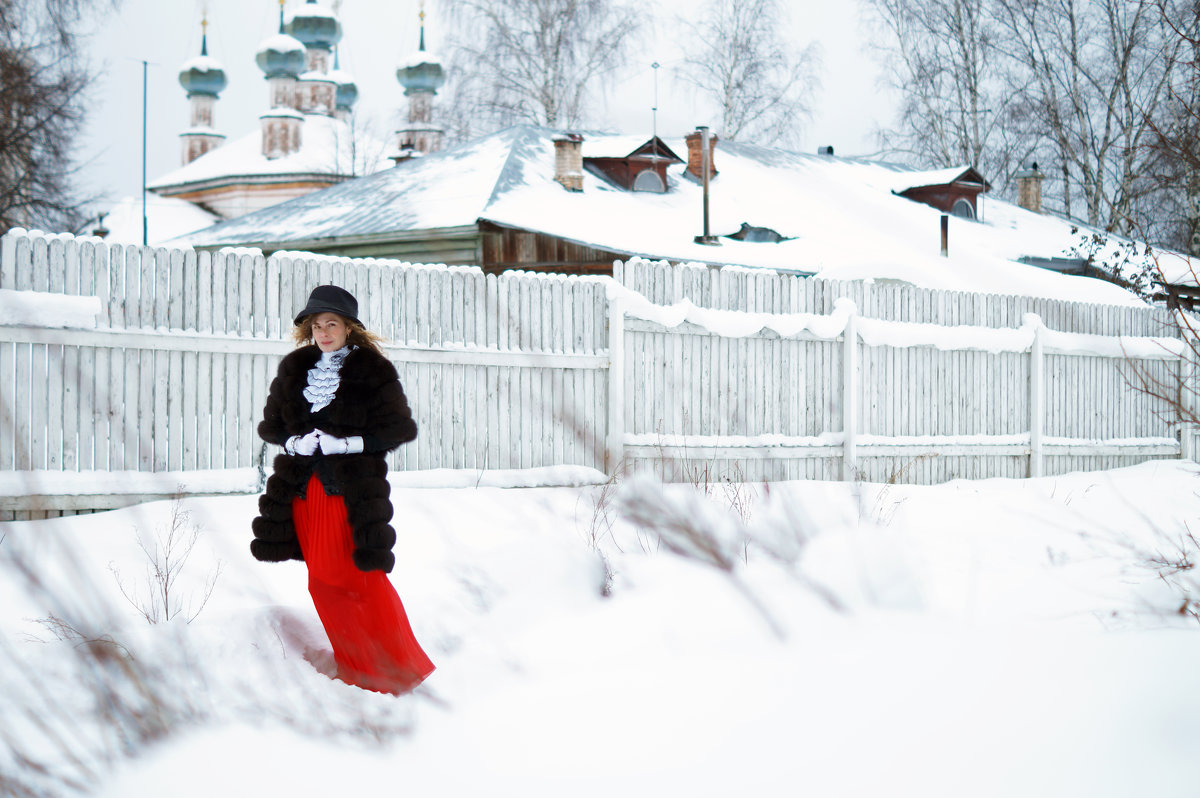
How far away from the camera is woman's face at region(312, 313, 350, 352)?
3.60 m

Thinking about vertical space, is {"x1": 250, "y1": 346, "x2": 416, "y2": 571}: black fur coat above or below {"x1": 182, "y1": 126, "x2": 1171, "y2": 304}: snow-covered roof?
below

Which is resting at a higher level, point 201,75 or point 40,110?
point 201,75

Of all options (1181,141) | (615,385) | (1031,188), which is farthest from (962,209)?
(1181,141)

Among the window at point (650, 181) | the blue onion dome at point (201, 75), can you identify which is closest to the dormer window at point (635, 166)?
the window at point (650, 181)

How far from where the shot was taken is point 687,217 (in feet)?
55.3

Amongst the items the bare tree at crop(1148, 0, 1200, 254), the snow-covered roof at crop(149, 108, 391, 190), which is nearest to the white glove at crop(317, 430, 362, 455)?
the bare tree at crop(1148, 0, 1200, 254)

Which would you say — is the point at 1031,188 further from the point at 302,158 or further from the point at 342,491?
the point at 302,158

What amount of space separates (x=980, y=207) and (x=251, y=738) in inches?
893

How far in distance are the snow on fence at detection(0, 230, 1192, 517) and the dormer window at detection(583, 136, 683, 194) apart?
9331 millimetres

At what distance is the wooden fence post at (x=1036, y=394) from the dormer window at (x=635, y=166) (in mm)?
9437

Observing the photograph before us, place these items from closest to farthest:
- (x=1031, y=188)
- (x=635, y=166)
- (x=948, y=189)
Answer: (x=635, y=166) → (x=948, y=189) → (x=1031, y=188)

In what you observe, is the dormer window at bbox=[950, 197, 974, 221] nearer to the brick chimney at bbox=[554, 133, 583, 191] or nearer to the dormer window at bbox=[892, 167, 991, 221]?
the dormer window at bbox=[892, 167, 991, 221]

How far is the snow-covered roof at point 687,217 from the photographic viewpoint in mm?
13961

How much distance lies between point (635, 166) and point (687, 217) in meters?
1.50
